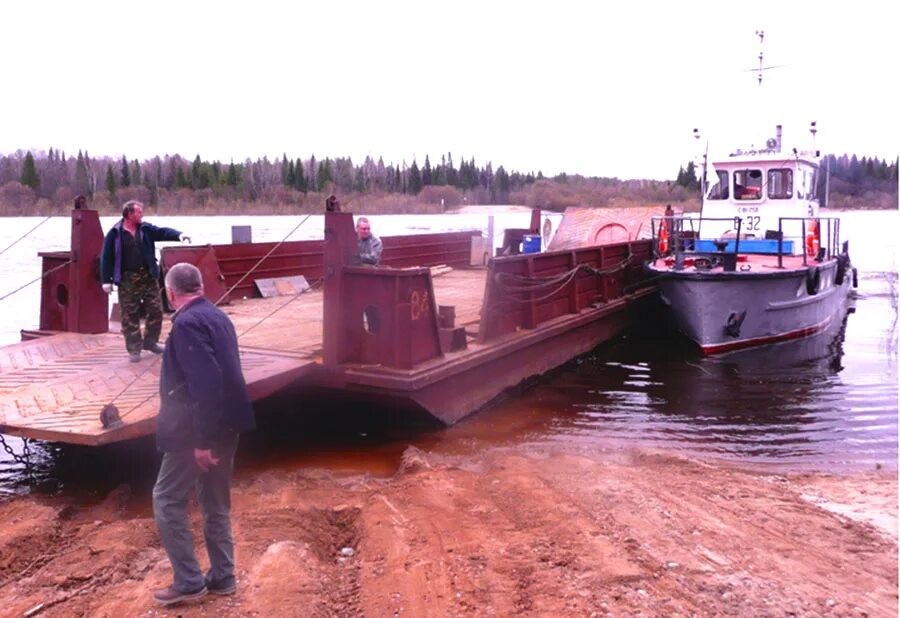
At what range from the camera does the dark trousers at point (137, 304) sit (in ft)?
23.9

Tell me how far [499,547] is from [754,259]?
11047mm

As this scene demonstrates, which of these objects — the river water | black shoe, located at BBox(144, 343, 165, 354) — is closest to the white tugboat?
the river water

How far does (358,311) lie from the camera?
7.50 metres

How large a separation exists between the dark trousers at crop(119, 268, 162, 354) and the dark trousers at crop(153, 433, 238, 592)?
347cm

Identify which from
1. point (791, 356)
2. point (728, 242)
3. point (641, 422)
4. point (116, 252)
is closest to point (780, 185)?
point (728, 242)

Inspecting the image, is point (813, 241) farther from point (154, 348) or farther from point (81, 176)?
point (81, 176)

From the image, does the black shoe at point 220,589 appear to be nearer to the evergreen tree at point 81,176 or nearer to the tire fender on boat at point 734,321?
the tire fender on boat at point 734,321

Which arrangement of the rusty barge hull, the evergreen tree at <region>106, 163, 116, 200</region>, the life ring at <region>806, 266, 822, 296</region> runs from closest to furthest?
the rusty barge hull, the life ring at <region>806, 266, 822, 296</region>, the evergreen tree at <region>106, 163, 116, 200</region>

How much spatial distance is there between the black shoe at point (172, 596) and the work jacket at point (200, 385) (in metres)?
0.72

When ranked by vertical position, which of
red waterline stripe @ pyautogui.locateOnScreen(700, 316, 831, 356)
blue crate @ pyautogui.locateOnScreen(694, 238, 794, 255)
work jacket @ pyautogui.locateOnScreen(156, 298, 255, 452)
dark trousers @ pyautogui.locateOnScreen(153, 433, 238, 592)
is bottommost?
red waterline stripe @ pyautogui.locateOnScreen(700, 316, 831, 356)

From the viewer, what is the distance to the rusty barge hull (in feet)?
21.0

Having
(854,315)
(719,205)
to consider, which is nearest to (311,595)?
(719,205)

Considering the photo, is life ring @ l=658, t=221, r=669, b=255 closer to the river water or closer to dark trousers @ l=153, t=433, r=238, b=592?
the river water

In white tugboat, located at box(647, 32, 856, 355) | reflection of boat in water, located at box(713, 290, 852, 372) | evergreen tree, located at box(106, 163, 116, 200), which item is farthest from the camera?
evergreen tree, located at box(106, 163, 116, 200)
